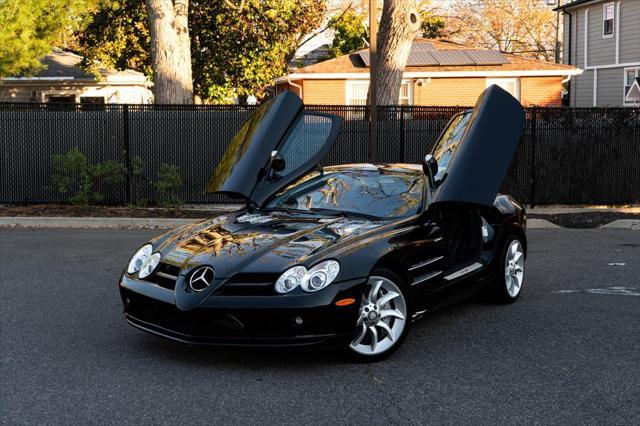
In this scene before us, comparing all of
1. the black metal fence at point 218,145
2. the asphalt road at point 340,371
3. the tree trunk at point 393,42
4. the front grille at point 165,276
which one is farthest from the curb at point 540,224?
the front grille at point 165,276

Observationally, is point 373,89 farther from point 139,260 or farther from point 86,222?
point 139,260

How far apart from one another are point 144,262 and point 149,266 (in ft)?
0.48

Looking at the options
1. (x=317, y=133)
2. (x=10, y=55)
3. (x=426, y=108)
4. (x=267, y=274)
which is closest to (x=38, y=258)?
(x=317, y=133)

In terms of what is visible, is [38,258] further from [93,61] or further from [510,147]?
[93,61]

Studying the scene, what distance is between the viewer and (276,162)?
7387mm

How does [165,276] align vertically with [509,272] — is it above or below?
above

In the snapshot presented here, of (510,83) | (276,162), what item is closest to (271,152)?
(276,162)

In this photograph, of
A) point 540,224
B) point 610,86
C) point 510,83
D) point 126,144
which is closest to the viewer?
point 540,224

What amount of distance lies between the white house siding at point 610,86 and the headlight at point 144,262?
32.0 meters

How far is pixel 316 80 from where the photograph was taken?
32.2 meters

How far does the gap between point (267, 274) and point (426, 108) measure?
40.0 ft

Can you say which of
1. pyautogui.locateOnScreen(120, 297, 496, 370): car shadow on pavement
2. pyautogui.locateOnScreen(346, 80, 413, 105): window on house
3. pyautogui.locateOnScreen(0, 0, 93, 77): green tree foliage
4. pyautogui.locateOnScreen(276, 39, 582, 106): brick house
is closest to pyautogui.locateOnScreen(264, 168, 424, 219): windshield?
pyautogui.locateOnScreen(120, 297, 496, 370): car shadow on pavement

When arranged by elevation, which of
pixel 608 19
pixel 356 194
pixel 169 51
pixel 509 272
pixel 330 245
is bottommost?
pixel 509 272

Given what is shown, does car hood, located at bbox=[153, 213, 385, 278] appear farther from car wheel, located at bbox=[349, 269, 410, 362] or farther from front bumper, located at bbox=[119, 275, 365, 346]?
car wheel, located at bbox=[349, 269, 410, 362]
